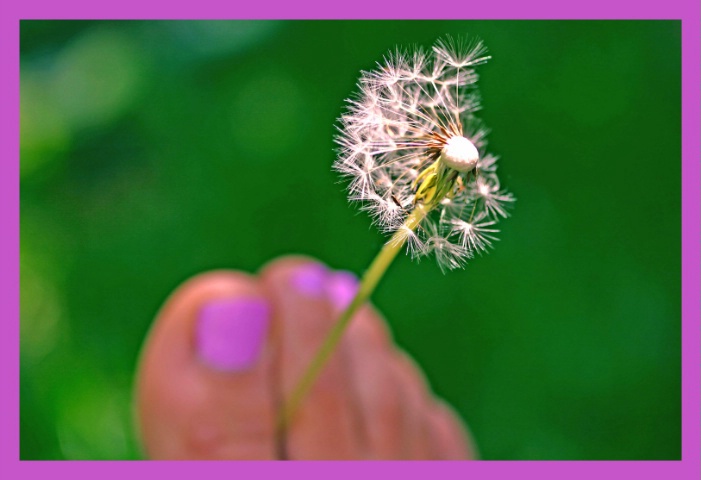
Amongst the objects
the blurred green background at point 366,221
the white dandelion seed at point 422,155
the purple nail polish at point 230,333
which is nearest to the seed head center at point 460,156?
the white dandelion seed at point 422,155

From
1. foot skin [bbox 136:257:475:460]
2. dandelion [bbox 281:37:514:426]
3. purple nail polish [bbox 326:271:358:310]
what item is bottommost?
foot skin [bbox 136:257:475:460]

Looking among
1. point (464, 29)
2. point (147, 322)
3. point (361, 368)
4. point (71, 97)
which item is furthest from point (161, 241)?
point (464, 29)

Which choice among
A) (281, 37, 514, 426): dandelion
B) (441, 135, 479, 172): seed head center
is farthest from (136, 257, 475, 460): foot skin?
(441, 135, 479, 172): seed head center

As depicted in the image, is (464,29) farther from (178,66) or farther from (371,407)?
(371,407)

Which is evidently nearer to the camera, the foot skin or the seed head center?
the seed head center

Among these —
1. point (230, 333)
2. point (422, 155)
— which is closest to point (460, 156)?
point (422, 155)

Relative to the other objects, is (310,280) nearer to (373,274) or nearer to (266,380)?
(266,380)

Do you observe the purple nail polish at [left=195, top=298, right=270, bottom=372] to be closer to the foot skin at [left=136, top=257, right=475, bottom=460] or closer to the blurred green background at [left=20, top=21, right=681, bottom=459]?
the foot skin at [left=136, top=257, right=475, bottom=460]
